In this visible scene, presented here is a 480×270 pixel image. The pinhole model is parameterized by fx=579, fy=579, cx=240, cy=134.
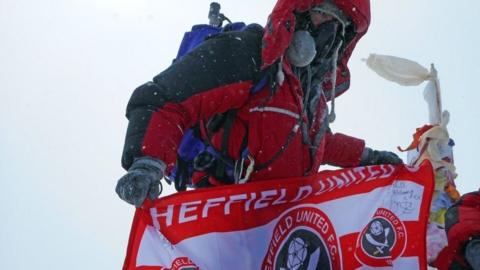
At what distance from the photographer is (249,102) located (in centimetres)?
323

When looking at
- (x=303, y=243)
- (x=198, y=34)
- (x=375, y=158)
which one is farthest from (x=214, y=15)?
(x=303, y=243)

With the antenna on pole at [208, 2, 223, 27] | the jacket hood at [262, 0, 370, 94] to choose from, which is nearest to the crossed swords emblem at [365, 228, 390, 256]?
the jacket hood at [262, 0, 370, 94]

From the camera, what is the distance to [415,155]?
251 inches

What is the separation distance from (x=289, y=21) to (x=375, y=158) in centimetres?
151

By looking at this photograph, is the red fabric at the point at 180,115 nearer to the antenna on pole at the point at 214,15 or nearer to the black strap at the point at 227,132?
the black strap at the point at 227,132

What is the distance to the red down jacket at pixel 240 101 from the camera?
2.84 m

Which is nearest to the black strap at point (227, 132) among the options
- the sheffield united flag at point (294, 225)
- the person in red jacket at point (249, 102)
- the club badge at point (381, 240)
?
the person in red jacket at point (249, 102)

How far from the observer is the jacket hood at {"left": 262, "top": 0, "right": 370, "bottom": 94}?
3.17 m

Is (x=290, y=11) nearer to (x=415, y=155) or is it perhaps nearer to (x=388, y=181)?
(x=388, y=181)

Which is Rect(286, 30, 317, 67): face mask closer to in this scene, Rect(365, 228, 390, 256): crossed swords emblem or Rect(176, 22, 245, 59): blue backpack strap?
Rect(176, 22, 245, 59): blue backpack strap

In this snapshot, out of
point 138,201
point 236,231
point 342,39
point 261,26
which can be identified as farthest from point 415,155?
point 138,201

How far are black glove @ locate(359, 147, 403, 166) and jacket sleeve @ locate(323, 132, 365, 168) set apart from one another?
4cm

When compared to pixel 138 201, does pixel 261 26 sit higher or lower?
higher

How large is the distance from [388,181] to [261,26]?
3.90ft
